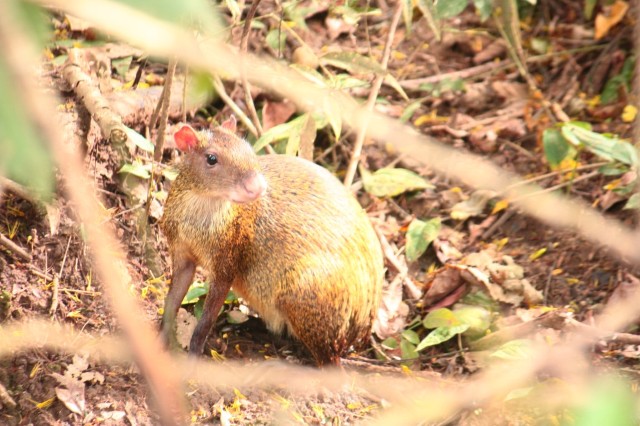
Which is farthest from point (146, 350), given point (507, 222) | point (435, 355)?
→ point (507, 222)

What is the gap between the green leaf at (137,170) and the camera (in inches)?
190

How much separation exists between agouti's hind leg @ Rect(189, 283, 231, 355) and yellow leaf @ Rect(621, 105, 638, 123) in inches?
136

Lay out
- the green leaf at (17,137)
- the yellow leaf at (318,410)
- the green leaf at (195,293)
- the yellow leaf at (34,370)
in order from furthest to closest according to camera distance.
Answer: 1. the green leaf at (195,293)
2. the yellow leaf at (318,410)
3. the yellow leaf at (34,370)
4. the green leaf at (17,137)

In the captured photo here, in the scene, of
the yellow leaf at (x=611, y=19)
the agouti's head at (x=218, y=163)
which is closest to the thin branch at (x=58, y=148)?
the agouti's head at (x=218, y=163)

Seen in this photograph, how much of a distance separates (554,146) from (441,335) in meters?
1.80

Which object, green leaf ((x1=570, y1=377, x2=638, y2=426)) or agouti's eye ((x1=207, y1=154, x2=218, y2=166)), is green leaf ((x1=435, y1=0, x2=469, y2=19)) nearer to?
agouti's eye ((x1=207, y1=154, x2=218, y2=166))

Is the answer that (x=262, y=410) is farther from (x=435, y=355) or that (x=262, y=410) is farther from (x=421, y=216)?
(x=421, y=216)

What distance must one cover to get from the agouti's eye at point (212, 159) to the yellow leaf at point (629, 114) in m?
3.40

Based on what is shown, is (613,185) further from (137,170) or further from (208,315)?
(137,170)

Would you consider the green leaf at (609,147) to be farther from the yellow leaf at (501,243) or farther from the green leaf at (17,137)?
the green leaf at (17,137)

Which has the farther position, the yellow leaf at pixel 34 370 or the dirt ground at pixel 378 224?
the dirt ground at pixel 378 224

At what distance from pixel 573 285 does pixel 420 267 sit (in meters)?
1.06

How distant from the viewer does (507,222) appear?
19.3ft

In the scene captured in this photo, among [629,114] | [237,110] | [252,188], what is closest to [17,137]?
[252,188]
